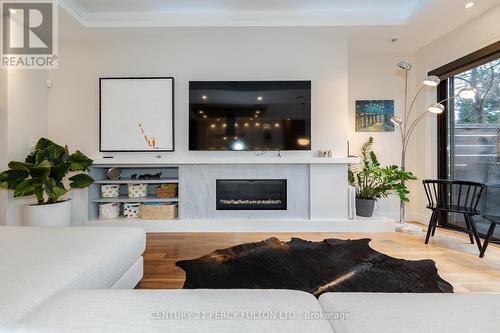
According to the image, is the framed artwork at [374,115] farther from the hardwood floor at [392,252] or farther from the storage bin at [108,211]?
the storage bin at [108,211]

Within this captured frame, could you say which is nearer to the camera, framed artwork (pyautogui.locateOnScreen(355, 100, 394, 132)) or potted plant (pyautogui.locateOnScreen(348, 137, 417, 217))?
potted plant (pyautogui.locateOnScreen(348, 137, 417, 217))

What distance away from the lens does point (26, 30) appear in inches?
119

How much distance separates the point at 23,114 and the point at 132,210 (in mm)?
1705

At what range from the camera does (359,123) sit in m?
3.88

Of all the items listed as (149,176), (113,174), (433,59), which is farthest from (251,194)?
(433,59)

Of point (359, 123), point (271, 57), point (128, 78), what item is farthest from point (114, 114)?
point (359, 123)

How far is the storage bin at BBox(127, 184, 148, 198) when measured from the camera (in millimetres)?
3375

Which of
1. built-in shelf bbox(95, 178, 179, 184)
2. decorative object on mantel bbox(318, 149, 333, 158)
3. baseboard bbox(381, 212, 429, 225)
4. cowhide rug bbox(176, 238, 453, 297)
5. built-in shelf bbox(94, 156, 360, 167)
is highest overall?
decorative object on mantel bbox(318, 149, 333, 158)

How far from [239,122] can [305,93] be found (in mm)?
949

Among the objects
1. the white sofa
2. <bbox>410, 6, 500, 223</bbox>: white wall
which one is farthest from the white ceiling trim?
the white sofa

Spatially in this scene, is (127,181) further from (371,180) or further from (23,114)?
(371,180)

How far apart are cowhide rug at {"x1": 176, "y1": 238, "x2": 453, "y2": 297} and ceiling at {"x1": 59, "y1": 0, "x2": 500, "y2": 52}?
2.62 meters

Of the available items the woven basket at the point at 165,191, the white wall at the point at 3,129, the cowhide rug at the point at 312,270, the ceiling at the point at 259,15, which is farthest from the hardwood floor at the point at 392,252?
the ceiling at the point at 259,15

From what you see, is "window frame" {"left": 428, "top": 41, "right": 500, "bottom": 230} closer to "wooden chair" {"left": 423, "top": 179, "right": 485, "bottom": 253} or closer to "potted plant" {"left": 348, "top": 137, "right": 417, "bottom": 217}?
"wooden chair" {"left": 423, "top": 179, "right": 485, "bottom": 253}
